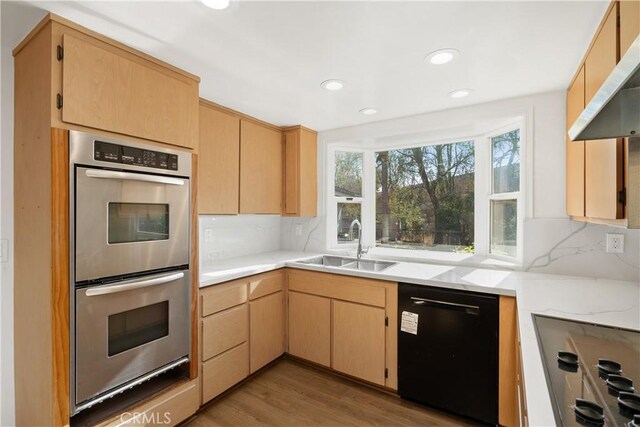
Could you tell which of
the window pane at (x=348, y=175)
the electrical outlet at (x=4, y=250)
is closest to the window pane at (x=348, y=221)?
the window pane at (x=348, y=175)

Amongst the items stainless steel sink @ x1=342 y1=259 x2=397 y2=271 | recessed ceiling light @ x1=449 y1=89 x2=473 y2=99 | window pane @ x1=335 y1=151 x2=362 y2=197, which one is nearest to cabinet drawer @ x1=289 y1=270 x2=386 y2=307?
stainless steel sink @ x1=342 y1=259 x2=397 y2=271

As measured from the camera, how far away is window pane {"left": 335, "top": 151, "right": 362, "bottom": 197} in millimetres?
3455

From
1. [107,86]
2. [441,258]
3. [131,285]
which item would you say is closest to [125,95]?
[107,86]

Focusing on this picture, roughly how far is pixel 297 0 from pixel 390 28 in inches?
18.5

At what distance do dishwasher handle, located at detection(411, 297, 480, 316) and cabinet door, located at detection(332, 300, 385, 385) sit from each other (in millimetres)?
300

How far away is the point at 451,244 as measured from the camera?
292cm

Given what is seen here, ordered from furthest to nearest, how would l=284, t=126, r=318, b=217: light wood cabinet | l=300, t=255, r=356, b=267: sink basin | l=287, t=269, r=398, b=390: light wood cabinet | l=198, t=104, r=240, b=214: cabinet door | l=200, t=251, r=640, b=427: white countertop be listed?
l=284, t=126, r=318, b=217: light wood cabinet
l=300, t=255, r=356, b=267: sink basin
l=198, t=104, r=240, b=214: cabinet door
l=287, t=269, r=398, b=390: light wood cabinet
l=200, t=251, r=640, b=427: white countertop

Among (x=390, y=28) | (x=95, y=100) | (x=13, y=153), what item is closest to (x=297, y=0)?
(x=390, y=28)

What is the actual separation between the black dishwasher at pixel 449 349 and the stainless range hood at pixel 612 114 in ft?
3.83

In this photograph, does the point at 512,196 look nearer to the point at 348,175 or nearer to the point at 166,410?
the point at 348,175

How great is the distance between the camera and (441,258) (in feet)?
9.12

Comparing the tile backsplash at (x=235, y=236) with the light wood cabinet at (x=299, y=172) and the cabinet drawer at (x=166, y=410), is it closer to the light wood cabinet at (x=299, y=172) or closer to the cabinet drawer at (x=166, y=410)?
the light wood cabinet at (x=299, y=172)

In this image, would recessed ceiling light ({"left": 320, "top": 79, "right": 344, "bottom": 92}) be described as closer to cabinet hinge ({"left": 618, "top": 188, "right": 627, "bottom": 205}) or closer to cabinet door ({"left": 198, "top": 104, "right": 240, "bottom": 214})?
cabinet door ({"left": 198, "top": 104, "right": 240, "bottom": 214})

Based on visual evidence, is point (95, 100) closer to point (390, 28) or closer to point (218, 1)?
point (218, 1)
